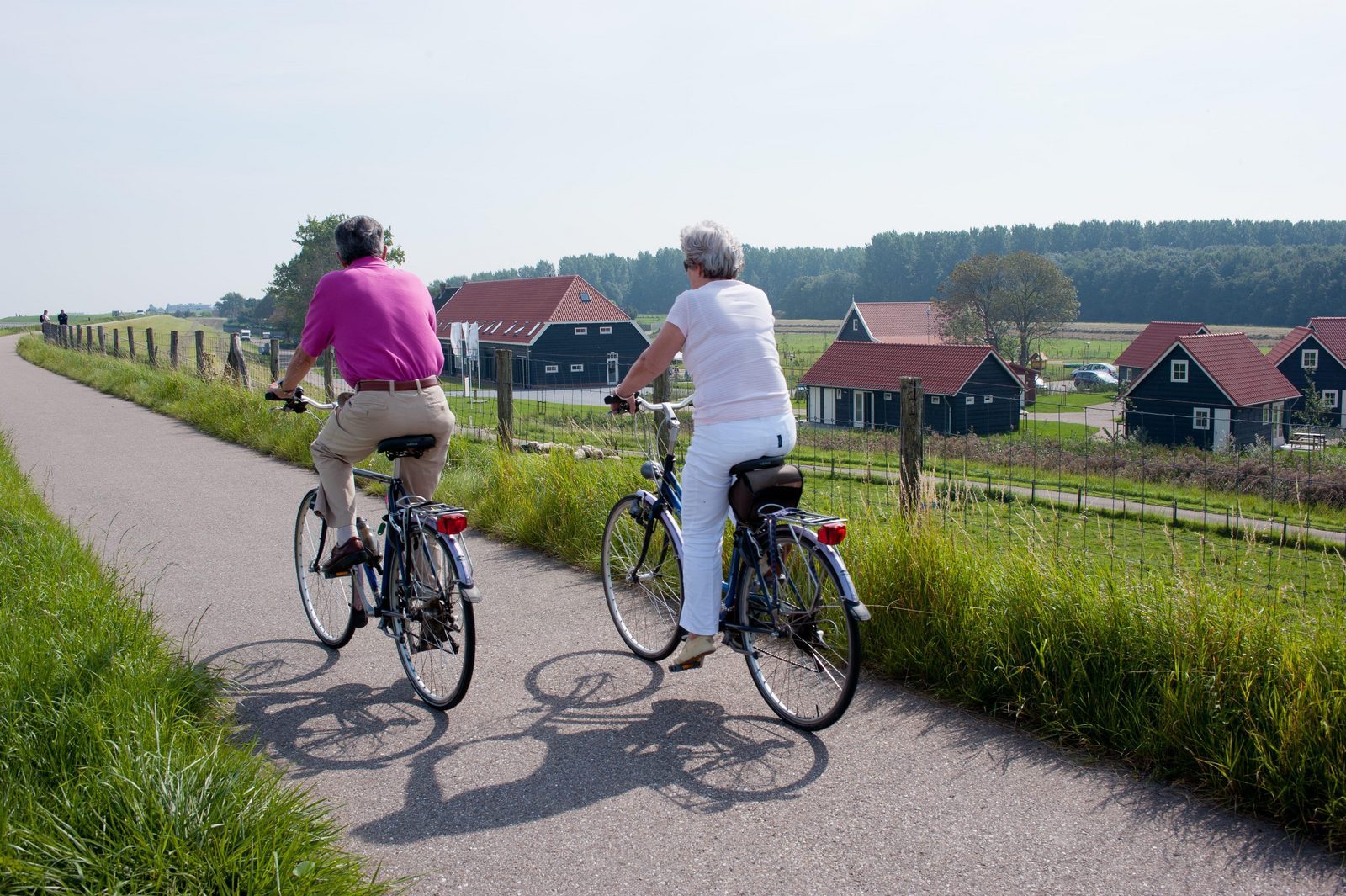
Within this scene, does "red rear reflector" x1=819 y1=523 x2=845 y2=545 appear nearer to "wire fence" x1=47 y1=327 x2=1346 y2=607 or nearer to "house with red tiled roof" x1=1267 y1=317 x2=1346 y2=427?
"wire fence" x1=47 y1=327 x2=1346 y2=607

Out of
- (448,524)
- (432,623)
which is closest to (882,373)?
(432,623)

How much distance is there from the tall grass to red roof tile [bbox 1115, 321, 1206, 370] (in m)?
69.0

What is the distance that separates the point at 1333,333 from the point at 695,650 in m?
59.2

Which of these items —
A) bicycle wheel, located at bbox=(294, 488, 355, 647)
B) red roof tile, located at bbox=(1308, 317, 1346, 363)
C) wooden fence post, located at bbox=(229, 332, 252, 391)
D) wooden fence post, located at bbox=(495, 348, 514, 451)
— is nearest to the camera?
bicycle wheel, located at bbox=(294, 488, 355, 647)

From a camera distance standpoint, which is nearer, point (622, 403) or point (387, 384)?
point (387, 384)

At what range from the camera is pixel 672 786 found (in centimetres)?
386

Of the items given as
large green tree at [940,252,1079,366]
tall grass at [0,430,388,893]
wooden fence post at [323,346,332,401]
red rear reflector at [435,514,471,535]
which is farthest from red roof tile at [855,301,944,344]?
tall grass at [0,430,388,893]

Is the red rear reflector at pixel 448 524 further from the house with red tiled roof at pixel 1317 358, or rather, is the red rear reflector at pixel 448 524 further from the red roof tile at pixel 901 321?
the red roof tile at pixel 901 321

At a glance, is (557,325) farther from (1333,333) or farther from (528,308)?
(1333,333)

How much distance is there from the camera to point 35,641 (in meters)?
4.39

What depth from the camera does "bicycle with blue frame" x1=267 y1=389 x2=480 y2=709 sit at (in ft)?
14.5

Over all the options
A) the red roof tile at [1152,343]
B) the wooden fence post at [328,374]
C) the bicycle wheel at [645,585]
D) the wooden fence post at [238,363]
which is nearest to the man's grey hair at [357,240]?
the bicycle wheel at [645,585]

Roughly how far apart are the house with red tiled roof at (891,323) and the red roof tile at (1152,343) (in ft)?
73.0

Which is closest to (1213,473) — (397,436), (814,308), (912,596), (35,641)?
(912,596)
